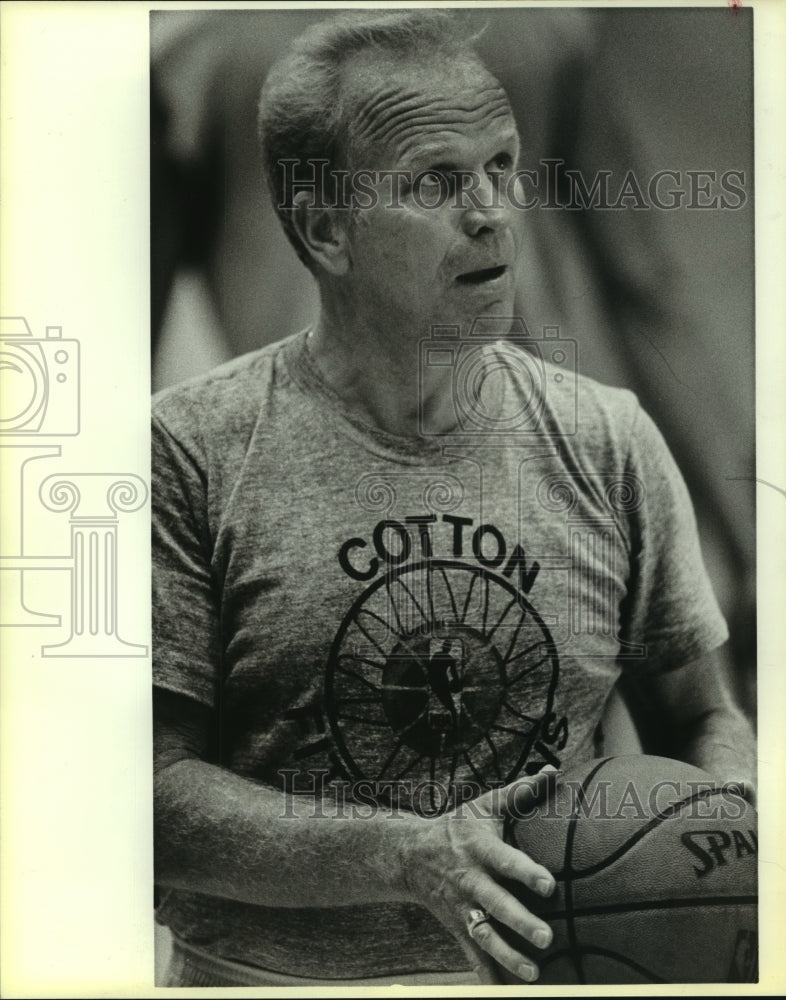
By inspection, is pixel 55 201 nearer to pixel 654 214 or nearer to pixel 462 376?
pixel 462 376

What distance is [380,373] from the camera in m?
2.30

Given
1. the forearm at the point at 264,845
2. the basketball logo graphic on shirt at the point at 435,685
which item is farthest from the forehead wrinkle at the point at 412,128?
the forearm at the point at 264,845

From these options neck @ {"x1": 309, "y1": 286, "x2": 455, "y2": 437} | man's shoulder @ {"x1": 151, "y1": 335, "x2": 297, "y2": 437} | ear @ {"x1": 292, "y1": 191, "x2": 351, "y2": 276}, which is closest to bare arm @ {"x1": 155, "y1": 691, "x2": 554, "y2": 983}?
man's shoulder @ {"x1": 151, "y1": 335, "x2": 297, "y2": 437}

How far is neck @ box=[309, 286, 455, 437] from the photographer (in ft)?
A: 7.53

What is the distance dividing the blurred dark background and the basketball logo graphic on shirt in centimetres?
41

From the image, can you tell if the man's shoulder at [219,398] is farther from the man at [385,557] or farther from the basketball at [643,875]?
the basketball at [643,875]

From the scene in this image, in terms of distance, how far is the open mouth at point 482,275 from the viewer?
2.28 m

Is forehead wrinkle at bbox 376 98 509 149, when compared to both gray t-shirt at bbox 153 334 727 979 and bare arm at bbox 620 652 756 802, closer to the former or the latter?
gray t-shirt at bbox 153 334 727 979

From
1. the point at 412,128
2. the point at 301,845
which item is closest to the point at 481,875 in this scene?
the point at 301,845

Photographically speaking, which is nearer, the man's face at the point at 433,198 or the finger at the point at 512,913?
the finger at the point at 512,913

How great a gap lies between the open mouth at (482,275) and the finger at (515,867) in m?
1.02

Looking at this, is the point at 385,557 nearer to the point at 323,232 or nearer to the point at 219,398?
the point at 219,398

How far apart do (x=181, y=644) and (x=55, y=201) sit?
87cm

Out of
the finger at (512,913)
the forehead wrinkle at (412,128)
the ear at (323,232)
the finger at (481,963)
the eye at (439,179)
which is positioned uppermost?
the forehead wrinkle at (412,128)
